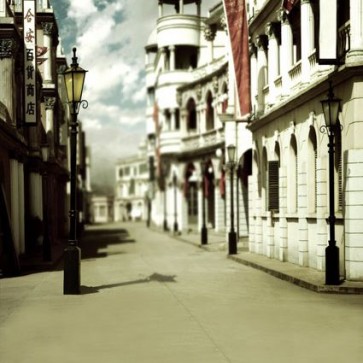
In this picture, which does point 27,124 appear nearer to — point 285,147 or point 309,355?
point 285,147

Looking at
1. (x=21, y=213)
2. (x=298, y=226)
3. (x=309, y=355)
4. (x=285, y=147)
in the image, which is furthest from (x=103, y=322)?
(x=21, y=213)

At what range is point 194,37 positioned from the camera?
2281 inches

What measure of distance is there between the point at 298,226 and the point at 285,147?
295 centimetres

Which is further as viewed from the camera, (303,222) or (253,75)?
(253,75)

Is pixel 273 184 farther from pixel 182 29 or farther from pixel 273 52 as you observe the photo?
pixel 182 29

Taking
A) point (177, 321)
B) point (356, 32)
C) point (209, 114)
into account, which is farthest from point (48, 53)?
point (177, 321)

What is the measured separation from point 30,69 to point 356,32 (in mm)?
14526

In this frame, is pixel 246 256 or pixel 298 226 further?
pixel 246 256

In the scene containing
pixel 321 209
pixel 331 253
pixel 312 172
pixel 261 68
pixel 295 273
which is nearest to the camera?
pixel 331 253

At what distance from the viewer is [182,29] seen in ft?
190

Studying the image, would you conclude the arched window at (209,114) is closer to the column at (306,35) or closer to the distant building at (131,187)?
the column at (306,35)

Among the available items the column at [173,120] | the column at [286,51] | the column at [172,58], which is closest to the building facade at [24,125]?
the column at [286,51]

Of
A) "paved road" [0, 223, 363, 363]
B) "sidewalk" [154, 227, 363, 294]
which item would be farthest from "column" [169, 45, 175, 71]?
"paved road" [0, 223, 363, 363]

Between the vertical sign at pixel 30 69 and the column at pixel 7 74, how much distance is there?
1725mm
